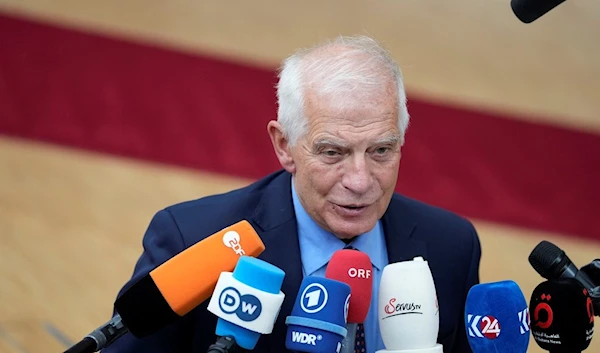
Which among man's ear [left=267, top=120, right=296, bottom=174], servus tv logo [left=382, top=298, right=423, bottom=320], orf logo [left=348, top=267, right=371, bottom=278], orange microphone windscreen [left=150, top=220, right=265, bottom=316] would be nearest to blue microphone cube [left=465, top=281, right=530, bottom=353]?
servus tv logo [left=382, top=298, right=423, bottom=320]

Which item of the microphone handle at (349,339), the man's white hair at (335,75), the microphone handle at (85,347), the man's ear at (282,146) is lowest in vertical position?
the microphone handle at (85,347)

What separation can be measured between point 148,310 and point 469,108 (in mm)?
3054

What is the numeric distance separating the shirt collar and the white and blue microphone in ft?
1.47

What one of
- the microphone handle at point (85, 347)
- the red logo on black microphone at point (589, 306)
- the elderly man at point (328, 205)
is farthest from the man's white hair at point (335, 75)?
the microphone handle at point (85, 347)

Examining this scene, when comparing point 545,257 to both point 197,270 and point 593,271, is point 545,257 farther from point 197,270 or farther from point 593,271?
point 197,270

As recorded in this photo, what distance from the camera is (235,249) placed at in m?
1.66

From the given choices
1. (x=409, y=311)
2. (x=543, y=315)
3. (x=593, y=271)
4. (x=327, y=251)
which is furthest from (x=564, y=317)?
(x=327, y=251)

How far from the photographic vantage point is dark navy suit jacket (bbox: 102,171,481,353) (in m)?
1.95

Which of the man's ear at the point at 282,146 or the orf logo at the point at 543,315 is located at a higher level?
the man's ear at the point at 282,146

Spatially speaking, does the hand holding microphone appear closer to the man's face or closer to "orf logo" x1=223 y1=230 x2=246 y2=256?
the man's face

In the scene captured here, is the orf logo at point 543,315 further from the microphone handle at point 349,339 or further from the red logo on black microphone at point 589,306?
the microphone handle at point 349,339

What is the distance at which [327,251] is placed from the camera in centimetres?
206

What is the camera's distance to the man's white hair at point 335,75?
6.13 feet

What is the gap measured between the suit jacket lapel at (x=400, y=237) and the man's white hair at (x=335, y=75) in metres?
0.30
